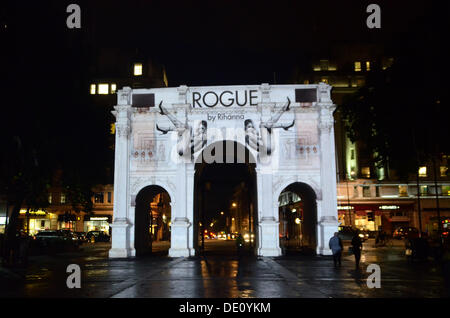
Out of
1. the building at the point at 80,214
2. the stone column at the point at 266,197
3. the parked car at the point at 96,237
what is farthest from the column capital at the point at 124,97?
the building at the point at 80,214

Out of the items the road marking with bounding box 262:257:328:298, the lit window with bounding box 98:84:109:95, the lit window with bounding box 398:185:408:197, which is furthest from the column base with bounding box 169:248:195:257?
the lit window with bounding box 98:84:109:95

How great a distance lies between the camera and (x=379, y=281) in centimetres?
1667

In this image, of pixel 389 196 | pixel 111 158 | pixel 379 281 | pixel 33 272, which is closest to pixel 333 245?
pixel 379 281

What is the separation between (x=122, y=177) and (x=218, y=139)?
280 inches

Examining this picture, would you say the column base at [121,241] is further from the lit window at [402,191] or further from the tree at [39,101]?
the lit window at [402,191]

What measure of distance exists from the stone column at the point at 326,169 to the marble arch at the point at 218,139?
0.07 metres

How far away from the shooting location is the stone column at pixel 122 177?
3047 centimetres

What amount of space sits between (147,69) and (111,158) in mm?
39554

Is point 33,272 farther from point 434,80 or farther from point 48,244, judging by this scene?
point 434,80

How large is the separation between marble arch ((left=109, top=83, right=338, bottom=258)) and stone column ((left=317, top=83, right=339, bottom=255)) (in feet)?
0.22

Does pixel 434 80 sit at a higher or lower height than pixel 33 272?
higher

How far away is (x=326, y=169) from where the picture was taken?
3086 centimetres

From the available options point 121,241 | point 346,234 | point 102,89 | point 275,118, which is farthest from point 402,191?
point 102,89

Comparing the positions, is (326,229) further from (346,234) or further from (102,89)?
(102,89)
